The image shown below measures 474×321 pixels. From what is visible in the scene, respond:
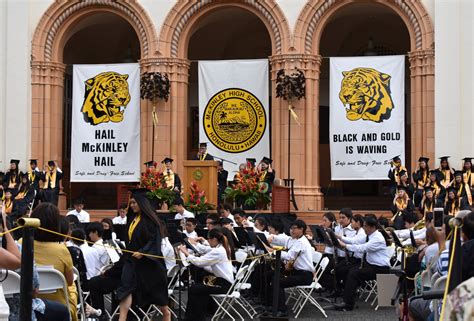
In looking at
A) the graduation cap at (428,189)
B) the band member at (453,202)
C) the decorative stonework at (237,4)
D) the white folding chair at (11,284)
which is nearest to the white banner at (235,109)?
the decorative stonework at (237,4)

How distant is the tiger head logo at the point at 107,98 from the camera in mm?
30281

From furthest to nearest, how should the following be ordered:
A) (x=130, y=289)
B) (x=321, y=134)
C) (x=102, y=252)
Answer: (x=321, y=134) → (x=102, y=252) → (x=130, y=289)

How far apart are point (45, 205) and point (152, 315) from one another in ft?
18.9

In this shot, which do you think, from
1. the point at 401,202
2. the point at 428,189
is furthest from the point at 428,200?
the point at 401,202

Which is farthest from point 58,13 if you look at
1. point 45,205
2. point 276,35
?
point 45,205

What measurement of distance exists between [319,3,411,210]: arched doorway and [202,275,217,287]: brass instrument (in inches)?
790

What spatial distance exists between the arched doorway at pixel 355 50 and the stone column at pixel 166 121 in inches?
249

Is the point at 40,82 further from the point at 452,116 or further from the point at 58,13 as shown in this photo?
the point at 452,116

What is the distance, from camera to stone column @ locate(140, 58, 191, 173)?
1189 inches

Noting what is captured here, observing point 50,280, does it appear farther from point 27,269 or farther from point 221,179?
point 221,179

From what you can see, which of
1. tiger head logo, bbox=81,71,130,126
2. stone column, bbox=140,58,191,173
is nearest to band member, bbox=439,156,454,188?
stone column, bbox=140,58,191,173

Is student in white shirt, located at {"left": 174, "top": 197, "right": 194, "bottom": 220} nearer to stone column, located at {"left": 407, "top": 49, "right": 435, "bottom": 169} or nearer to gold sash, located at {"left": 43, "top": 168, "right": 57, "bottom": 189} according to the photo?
gold sash, located at {"left": 43, "top": 168, "right": 57, "bottom": 189}

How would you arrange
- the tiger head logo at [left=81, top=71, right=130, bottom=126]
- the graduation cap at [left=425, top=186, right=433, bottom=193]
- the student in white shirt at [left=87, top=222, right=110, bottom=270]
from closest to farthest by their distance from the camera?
the student in white shirt at [left=87, top=222, right=110, bottom=270] < the graduation cap at [left=425, top=186, right=433, bottom=193] < the tiger head logo at [left=81, top=71, right=130, bottom=126]

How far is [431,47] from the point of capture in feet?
92.7
